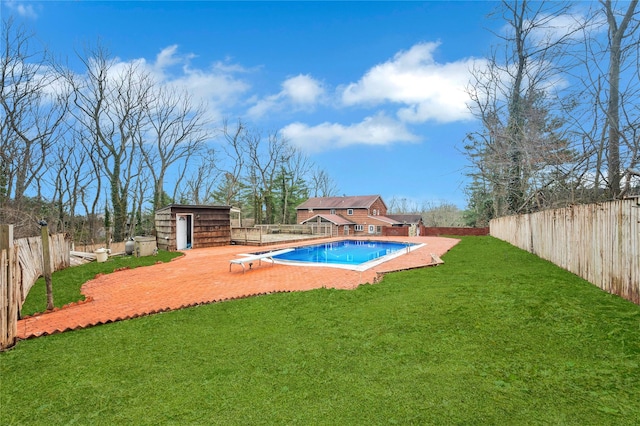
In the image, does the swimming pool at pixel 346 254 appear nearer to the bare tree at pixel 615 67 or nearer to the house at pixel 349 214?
the bare tree at pixel 615 67

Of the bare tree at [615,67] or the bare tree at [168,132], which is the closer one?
the bare tree at [615,67]

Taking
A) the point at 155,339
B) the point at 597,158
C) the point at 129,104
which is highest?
the point at 129,104

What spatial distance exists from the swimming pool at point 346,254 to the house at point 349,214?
9.42 metres

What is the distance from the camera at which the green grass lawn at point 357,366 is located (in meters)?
2.31

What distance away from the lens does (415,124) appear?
2225 centimetres

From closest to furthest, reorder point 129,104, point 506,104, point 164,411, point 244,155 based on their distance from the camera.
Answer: point 164,411 → point 506,104 → point 129,104 → point 244,155

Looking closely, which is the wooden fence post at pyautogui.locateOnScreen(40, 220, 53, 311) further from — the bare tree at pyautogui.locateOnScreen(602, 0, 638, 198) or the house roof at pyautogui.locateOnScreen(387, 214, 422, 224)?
the house roof at pyautogui.locateOnScreen(387, 214, 422, 224)

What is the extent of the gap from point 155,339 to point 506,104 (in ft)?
52.8

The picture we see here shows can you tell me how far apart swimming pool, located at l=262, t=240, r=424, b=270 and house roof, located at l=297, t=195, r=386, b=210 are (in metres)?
12.1

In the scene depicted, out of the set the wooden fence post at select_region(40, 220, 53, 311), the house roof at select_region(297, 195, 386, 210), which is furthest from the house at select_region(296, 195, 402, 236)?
the wooden fence post at select_region(40, 220, 53, 311)

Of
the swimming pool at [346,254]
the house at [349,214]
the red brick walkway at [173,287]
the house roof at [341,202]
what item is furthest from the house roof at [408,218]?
the red brick walkway at [173,287]

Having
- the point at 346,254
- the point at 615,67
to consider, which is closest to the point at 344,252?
the point at 346,254

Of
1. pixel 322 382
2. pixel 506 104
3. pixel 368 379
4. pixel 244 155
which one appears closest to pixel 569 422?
pixel 368 379

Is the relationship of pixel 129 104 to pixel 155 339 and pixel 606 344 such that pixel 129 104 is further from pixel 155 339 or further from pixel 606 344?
pixel 606 344
